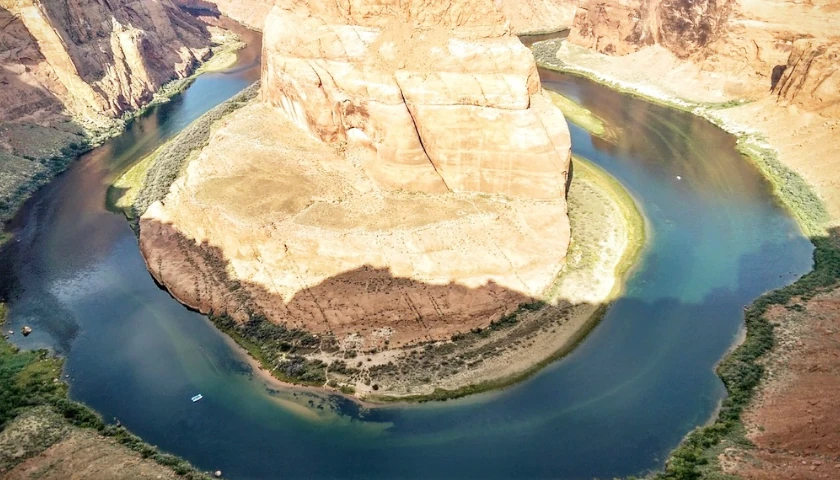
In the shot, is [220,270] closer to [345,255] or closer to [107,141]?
[345,255]

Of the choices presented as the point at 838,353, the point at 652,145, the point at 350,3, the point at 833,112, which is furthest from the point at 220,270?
the point at 833,112

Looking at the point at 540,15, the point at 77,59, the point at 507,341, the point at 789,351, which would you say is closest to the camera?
the point at 789,351

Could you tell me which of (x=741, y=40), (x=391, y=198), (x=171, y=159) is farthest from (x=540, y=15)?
(x=391, y=198)

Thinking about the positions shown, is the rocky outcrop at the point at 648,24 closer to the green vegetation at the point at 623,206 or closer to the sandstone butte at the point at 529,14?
the sandstone butte at the point at 529,14

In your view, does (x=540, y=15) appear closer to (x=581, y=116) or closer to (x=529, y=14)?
(x=529, y=14)

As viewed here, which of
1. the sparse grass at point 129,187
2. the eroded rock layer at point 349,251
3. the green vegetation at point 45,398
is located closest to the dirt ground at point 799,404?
the eroded rock layer at point 349,251
